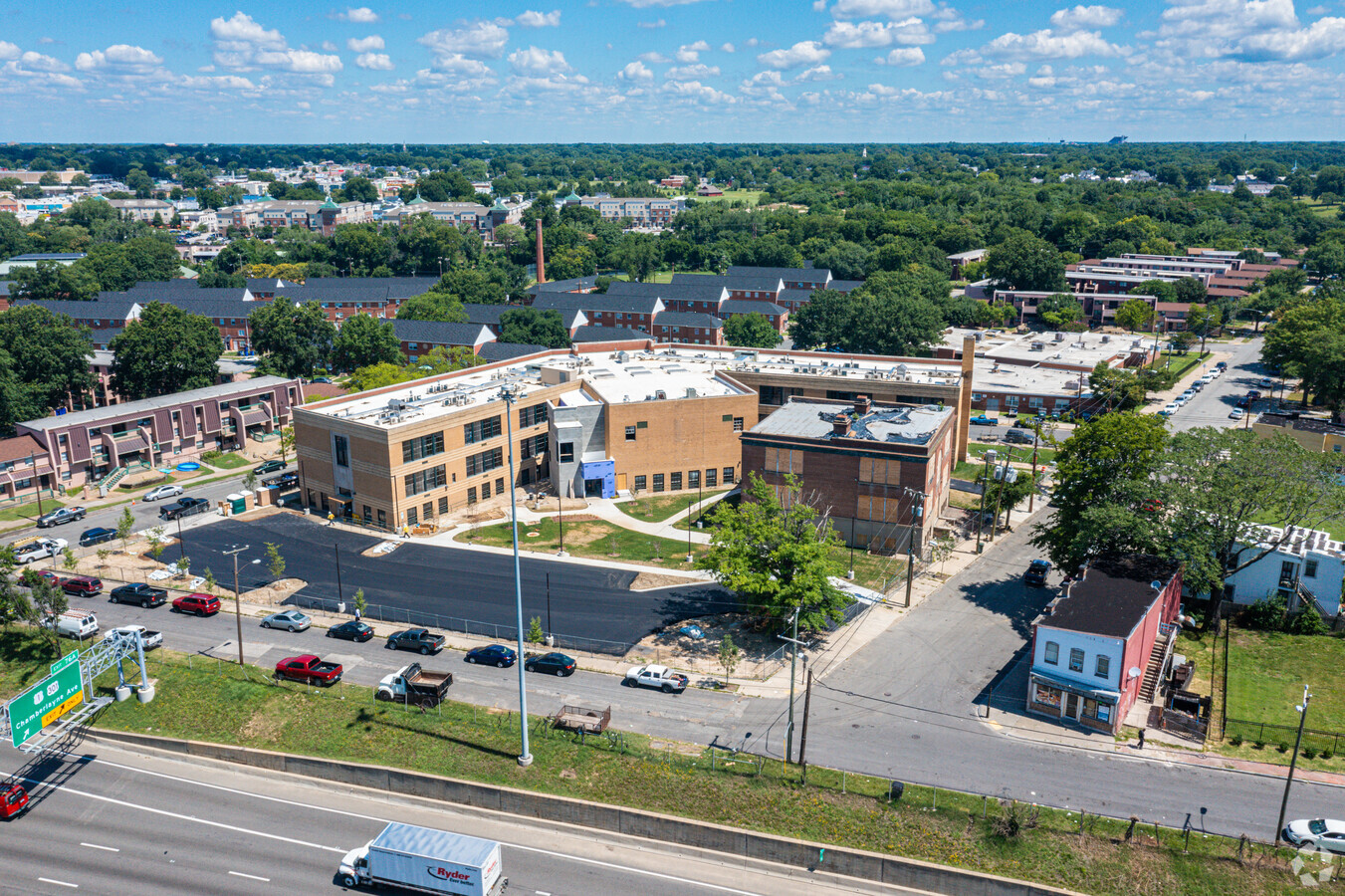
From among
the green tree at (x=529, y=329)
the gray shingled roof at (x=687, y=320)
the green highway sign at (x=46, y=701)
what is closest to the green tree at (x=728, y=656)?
the green highway sign at (x=46, y=701)

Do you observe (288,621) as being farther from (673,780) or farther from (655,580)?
(673,780)

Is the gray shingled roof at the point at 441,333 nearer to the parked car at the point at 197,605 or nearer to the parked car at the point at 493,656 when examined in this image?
the parked car at the point at 197,605

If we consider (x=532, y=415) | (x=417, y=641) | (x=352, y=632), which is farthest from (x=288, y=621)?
(x=532, y=415)

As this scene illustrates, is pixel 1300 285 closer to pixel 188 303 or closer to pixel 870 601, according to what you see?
pixel 870 601

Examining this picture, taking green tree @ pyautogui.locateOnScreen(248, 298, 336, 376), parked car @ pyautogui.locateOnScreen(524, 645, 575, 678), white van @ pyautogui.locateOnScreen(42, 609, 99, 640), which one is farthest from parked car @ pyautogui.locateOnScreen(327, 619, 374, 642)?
green tree @ pyautogui.locateOnScreen(248, 298, 336, 376)

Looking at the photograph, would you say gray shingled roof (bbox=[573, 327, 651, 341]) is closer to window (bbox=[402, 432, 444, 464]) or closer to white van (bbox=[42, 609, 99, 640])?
window (bbox=[402, 432, 444, 464])
